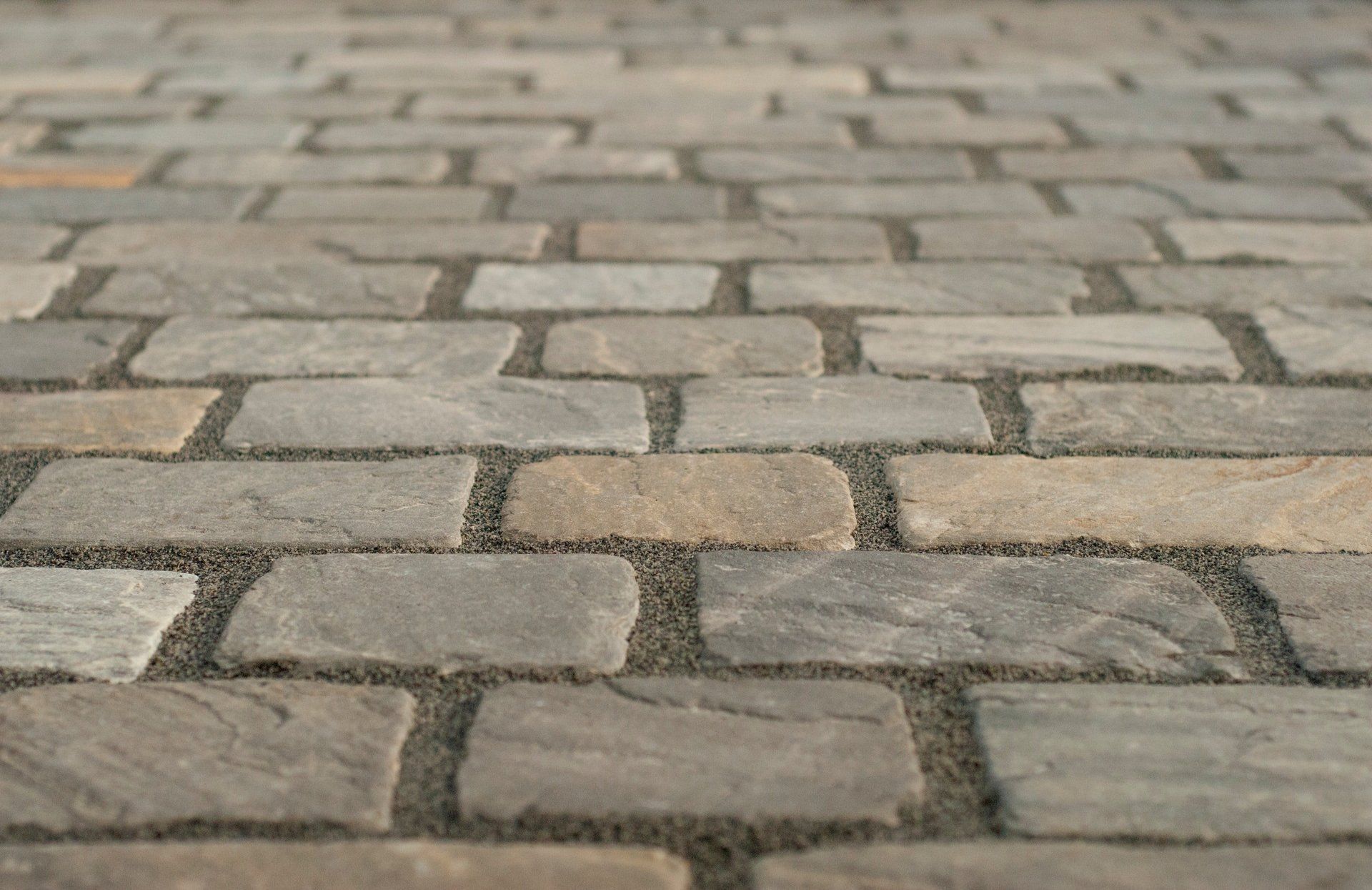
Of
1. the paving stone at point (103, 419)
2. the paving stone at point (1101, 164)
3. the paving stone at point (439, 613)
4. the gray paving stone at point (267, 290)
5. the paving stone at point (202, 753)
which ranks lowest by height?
the paving stone at point (1101, 164)

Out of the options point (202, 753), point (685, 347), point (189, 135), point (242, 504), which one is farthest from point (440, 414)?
point (189, 135)

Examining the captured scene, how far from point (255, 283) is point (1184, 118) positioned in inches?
112

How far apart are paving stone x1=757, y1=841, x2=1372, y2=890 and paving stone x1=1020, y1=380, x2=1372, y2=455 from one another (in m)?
0.95

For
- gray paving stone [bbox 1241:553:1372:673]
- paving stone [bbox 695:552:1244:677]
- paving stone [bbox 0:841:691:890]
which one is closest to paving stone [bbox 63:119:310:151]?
paving stone [bbox 695:552:1244:677]

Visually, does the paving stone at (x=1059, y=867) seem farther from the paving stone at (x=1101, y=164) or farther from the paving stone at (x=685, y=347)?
the paving stone at (x=1101, y=164)

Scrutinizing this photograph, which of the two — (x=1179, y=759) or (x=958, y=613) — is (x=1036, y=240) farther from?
(x=1179, y=759)

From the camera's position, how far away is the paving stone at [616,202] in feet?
11.0

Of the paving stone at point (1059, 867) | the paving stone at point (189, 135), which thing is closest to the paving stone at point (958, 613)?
the paving stone at point (1059, 867)

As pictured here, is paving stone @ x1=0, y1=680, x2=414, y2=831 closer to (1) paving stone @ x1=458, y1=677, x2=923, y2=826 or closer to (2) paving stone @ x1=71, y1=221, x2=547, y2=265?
(1) paving stone @ x1=458, y1=677, x2=923, y2=826

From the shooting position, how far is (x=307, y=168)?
373 cm

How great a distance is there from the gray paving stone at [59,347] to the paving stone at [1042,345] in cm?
146

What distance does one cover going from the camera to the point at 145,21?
579 centimetres

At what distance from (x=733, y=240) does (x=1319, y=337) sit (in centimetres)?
127

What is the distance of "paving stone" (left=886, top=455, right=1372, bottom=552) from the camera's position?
1.96 meters
